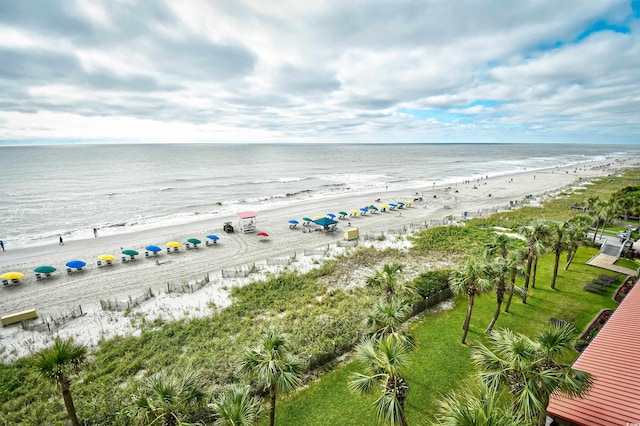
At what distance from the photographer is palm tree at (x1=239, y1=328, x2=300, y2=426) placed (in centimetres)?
983

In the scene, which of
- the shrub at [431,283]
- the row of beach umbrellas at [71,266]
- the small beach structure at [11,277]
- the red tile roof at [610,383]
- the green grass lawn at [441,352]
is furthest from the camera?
the row of beach umbrellas at [71,266]

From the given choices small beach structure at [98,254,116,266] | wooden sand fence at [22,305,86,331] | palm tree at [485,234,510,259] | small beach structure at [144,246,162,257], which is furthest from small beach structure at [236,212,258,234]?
palm tree at [485,234,510,259]

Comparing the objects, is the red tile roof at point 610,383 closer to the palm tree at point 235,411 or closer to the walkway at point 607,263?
the palm tree at point 235,411

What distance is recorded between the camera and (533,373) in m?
9.05

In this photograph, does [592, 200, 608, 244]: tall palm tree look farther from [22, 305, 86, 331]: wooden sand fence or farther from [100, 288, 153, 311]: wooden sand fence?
[22, 305, 86, 331]: wooden sand fence

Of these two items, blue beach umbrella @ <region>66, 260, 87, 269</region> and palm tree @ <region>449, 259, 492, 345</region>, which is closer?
palm tree @ <region>449, 259, 492, 345</region>

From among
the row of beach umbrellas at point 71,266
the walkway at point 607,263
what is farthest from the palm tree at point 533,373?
the row of beach umbrellas at point 71,266

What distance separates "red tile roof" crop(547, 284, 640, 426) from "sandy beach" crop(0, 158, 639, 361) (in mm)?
21382

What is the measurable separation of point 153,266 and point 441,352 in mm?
29306

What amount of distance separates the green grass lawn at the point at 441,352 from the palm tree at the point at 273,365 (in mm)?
4075

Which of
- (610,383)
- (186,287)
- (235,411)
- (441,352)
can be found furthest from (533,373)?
(186,287)

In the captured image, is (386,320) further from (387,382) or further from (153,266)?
(153,266)

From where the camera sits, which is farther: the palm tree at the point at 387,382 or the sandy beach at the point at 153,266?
the sandy beach at the point at 153,266

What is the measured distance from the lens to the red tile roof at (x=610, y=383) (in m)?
9.41
